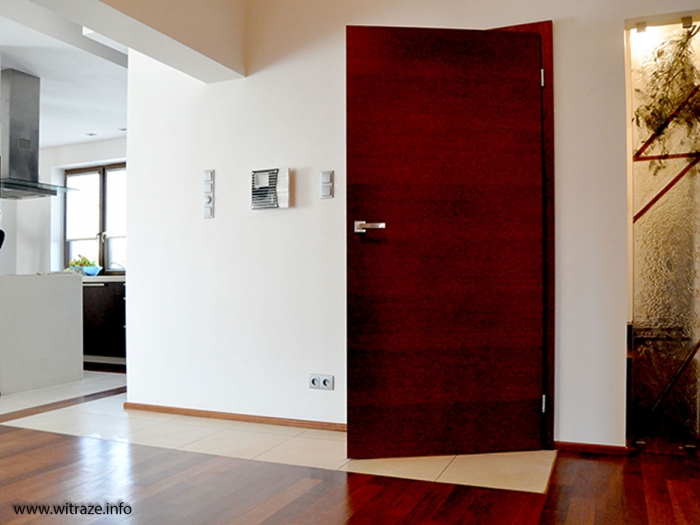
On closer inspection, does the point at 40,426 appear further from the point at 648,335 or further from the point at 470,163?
the point at 648,335

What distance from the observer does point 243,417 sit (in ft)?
11.3

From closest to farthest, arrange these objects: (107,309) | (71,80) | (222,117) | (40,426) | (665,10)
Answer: (665,10), (40,426), (222,117), (71,80), (107,309)

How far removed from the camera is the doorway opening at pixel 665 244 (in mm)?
2842

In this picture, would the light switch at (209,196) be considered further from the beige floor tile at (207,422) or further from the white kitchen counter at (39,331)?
the white kitchen counter at (39,331)

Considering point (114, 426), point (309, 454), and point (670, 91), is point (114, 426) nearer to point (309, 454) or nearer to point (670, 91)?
point (309, 454)

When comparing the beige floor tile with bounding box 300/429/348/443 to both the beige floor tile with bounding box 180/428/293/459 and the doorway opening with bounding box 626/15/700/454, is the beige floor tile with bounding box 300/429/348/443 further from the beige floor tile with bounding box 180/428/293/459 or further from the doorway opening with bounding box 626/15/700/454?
the doorway opening with bounding box 626/15/700/454

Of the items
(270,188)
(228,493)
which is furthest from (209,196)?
(228,493)

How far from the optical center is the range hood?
17.2 feet

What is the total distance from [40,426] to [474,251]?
8.21 ft

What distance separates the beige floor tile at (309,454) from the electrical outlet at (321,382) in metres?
0.31

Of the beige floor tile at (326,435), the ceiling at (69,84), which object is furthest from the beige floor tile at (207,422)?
the ceiling at (69,84)

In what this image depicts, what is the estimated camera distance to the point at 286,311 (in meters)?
3.35

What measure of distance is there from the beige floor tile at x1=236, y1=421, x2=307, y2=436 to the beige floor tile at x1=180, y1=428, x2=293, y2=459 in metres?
0.05

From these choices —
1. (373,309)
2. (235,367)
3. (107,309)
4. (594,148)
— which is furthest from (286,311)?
(107,309)
